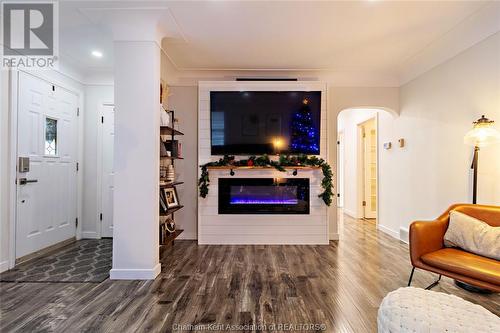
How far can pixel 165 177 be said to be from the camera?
334 centimetres

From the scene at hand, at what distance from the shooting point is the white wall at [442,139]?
8.52ft

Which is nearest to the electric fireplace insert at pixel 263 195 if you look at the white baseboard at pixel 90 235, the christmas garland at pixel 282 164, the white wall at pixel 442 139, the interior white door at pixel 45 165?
the christmas garland at pixel 282 164

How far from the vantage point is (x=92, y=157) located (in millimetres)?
4059

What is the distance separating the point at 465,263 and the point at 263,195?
8.03 ft

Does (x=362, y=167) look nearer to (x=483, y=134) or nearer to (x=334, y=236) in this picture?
(x=334, y=236)

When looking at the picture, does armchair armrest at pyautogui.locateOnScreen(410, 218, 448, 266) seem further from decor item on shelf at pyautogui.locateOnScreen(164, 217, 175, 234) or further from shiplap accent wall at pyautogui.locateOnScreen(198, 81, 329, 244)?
decor item on shelf at pyautogui.locateOnScreen(164, 217, 175, 234)

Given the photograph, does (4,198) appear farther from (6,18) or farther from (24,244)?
(6,18)

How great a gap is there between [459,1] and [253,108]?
2490 mm

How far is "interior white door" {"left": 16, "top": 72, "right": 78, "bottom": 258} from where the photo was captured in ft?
10.2

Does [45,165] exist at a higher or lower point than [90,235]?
higher

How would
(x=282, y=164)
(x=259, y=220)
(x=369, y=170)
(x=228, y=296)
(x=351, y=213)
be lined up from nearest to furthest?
(x=228, y=296) → (x=282, y=164) → (x=259, y=220) → (x=369, y=170) → (x=351, y=213)

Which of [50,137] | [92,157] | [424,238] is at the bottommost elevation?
[424,238]

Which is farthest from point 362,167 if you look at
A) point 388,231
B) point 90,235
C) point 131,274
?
point 90,235

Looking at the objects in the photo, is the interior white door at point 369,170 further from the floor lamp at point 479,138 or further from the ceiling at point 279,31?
the floor lamp at point 479,138
